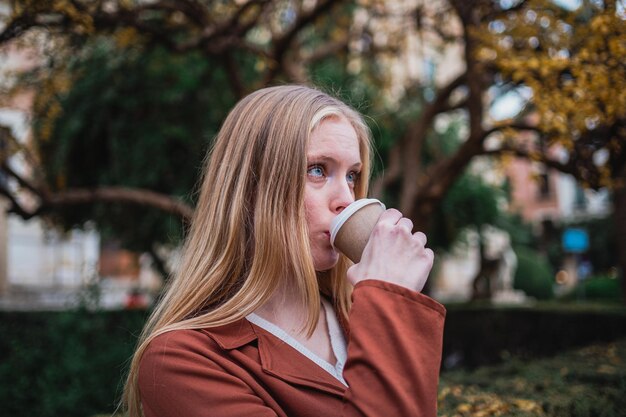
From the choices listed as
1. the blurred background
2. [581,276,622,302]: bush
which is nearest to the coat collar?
the blurred background

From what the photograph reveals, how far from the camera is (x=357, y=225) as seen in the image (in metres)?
1.20

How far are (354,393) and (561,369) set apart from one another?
330 centimetres

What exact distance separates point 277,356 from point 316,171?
1.59 feet

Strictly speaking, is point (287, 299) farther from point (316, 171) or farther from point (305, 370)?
point (316, 171)

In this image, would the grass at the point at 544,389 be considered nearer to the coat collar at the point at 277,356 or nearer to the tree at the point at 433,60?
the coat collar at the point at 277,356

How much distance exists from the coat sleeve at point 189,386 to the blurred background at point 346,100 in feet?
4.71

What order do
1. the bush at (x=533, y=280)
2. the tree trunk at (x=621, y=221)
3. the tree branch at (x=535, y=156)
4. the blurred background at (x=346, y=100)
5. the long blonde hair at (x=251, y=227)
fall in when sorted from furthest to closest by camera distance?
the bush at (x=533, y=280) → the tree trunk at (x=621, y=221) → the tree branch at (x=535, y=156) → the blurred background at (x=346, y=100) → the long blonde hair at (x=251, y=227)

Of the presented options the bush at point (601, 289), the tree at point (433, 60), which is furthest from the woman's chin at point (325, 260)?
the bush at point (601, 289)

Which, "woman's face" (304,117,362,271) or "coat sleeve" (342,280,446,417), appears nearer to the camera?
"coat sleeve" (342,280,446,417)

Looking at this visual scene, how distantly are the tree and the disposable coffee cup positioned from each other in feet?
8.07

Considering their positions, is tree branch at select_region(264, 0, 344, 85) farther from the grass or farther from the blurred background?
the grass

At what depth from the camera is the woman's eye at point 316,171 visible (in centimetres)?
140

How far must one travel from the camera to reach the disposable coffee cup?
119 cm

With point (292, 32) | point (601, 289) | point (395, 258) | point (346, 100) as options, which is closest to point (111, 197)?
point (292, 32)
